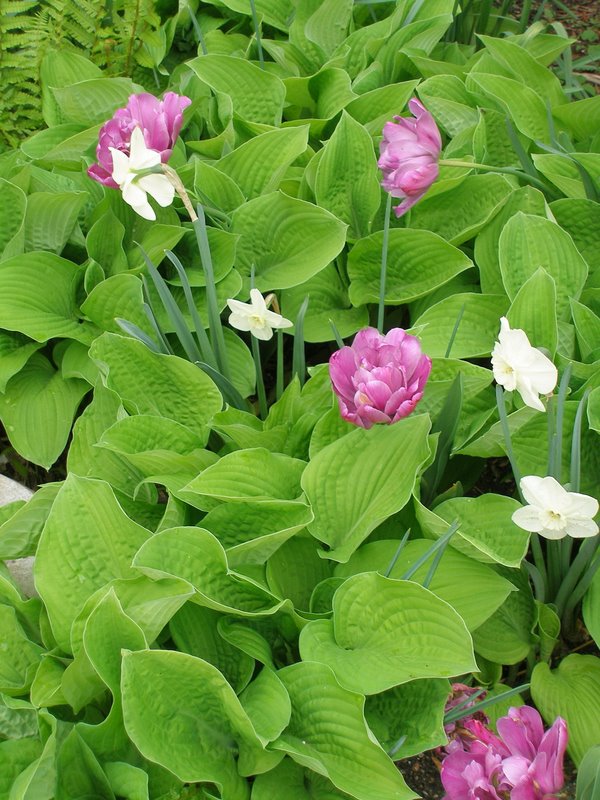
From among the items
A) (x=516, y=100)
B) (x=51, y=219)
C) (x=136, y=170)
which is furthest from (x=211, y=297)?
(x=516, y=100)

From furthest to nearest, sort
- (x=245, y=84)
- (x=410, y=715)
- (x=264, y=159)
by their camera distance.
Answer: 1. (x=245, y=84)
2. (x=264, y=159)
3. (x=410, y=715)

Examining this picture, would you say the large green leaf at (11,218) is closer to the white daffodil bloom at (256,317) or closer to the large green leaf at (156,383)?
the large green leaf at (156,383)

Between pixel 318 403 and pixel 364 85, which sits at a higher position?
pixel 364 85

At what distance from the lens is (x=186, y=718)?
1469 millimetres

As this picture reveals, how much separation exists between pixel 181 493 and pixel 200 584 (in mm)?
197

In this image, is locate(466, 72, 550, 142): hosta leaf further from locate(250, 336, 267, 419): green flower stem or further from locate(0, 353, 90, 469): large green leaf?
locate(0, 353, 90, 469): large green leaf

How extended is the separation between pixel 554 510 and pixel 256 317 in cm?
66

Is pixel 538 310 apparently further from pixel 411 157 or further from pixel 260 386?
pixel 260 386

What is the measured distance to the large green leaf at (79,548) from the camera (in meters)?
1.56

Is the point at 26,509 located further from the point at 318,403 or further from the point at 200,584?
the point at 318,403

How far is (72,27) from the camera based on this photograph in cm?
273

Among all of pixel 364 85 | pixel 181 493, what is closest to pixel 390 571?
pixel 181 493

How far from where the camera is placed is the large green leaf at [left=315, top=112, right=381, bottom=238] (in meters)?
2.24

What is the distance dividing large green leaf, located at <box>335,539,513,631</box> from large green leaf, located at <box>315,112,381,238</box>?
934mm
